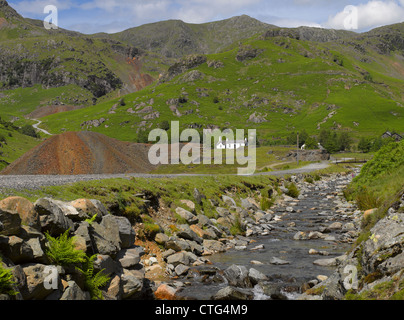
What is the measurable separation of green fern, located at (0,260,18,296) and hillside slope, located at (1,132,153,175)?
44.4m

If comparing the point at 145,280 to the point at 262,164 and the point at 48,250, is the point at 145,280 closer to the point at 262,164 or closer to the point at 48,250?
the point at 48,250

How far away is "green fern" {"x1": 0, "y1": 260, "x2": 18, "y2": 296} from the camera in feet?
23.5

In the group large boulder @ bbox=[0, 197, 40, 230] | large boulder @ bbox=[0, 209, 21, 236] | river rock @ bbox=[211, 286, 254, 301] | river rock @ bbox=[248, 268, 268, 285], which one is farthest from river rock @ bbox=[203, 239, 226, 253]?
large boulder @ bbox=[0, 209, 21, 236]

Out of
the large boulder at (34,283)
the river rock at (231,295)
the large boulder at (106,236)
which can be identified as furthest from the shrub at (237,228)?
the large boulder at (34,283)

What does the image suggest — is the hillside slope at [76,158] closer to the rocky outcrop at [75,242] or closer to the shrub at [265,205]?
the shrub at [265,205]

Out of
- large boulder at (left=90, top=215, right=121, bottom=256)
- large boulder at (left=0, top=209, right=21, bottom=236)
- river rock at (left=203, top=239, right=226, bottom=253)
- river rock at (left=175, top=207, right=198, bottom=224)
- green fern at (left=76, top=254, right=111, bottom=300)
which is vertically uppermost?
large boulder at (left=0, top=209, right=21, bottom=236)

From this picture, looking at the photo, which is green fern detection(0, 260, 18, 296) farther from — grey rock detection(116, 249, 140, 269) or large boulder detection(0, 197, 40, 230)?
grey rock detection(116, 249, 140, 269)

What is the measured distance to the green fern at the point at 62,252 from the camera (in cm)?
953

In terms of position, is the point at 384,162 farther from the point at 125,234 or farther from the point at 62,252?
the point at 62,252

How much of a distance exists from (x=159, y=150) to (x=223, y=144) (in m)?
70.5

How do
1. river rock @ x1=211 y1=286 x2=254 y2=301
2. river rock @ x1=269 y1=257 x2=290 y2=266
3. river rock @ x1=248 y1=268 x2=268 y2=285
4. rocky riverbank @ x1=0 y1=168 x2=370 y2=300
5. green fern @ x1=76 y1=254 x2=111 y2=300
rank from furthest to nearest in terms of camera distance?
river rock @ x1=269 y1=257 x2=290 y2=266 < river rock @ x1=248 y1=268 x2=268 y2=285 < river rock @ x1=211 y1=286 x2=254 y2=301 < green fern @ x1=76 y1=254 x2=111 y2=300 < rocky riverbank @ x1=0 y1=168 x2=370 y2=300

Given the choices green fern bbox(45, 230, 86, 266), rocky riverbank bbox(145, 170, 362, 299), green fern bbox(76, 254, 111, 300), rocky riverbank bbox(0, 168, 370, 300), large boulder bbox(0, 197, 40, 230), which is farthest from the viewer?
rocky riverbank bbox(145, 170, 362, 299)

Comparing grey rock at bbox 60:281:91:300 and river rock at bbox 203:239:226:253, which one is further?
river rock at bbox 203:239:226:253

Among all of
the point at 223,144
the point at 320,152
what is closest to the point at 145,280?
the point at 320,152
